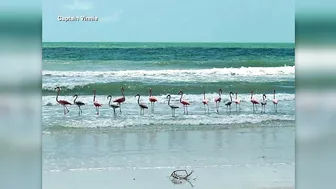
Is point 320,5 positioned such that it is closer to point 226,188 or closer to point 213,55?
point 213,55

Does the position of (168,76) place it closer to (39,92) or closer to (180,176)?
(180,176)

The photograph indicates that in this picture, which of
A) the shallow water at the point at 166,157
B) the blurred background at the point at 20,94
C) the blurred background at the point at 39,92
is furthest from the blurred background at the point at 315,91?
the blurred background at the point at 20,94

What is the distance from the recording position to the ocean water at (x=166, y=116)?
4.01 metres

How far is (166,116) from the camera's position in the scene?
4.12 m

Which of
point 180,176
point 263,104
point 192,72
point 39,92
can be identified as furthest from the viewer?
point 263,104

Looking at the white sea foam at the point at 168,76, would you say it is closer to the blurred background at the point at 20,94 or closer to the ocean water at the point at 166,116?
the ocean water at the point at 166,116

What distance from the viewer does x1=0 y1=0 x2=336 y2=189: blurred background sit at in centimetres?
383

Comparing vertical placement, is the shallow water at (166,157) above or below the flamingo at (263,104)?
below

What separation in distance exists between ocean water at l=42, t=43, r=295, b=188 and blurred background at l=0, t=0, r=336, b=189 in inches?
3.4

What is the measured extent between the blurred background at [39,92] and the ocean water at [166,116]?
9 cm

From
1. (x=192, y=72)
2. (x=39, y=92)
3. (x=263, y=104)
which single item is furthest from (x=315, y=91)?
(x=39, y=92)

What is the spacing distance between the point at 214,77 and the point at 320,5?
0.89m

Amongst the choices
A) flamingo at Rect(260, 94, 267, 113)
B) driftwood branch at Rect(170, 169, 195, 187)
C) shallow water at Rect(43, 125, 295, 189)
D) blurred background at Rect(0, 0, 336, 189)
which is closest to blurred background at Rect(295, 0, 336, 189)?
blurred background at Rect(0, 0, 336, 189)

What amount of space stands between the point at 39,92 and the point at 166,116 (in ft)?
2.90
